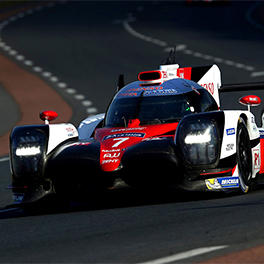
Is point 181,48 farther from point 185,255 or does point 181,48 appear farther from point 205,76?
point 185,255

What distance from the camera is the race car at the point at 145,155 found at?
863cm

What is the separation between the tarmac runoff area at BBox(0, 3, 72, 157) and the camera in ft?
62.4

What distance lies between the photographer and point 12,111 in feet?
67.3

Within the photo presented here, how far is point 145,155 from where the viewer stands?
8.60 metres

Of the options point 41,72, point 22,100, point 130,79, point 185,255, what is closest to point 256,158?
point 185,255

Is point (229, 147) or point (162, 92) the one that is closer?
point (229, 147)

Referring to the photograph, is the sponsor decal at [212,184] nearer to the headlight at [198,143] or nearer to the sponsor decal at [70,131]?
the headlight at [198,143]

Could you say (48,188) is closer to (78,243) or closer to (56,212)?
(56,212)

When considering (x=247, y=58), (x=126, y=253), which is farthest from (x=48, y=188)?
(x=247, y=58)

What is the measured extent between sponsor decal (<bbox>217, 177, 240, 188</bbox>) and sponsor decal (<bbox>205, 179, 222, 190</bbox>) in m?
0.03

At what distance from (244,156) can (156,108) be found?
1.39 meters

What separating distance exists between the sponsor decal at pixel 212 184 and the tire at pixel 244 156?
329 millimetres

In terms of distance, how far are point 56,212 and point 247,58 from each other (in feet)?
64.3

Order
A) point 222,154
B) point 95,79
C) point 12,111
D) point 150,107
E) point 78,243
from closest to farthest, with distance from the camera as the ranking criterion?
point 78,243, point 222,154, point 150,107, point 12,111, point 95,79
